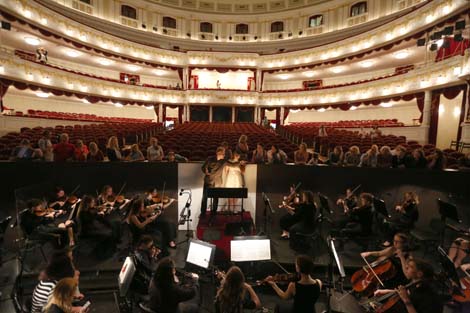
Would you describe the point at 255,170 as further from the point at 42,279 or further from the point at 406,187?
the point at 42,279

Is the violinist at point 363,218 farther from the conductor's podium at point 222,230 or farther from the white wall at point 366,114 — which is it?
the white wall at point 366,114

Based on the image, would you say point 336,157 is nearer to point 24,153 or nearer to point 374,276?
point 374,276

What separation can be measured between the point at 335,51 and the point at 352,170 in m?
14.5

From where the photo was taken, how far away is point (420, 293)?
8.15ft

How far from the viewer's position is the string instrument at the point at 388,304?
2.64 metres

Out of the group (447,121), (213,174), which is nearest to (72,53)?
(213,174)

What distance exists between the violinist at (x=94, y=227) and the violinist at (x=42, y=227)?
0.18 metres

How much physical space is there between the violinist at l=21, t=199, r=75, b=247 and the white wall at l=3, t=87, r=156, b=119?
1293 cm

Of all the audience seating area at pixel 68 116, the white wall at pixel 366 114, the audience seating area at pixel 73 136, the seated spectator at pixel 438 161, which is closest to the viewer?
the seated spectator at pixel 438 161

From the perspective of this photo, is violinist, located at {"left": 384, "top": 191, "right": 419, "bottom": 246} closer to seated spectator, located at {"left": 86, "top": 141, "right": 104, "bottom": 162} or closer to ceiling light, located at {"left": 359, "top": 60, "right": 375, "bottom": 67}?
seated spectator, located at {"left": 86, "top": 141, "right": 104, "bottom": 162}

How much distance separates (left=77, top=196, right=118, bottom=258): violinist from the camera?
4148 millimetres

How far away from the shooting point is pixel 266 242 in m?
3.45

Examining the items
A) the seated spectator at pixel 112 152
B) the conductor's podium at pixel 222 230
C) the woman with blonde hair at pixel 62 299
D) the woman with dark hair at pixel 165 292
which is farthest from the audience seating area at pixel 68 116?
the woman with dark hair at pixel 165 292

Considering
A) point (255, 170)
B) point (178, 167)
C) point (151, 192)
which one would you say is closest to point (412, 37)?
point (255, 170)
